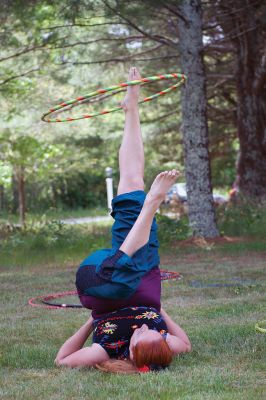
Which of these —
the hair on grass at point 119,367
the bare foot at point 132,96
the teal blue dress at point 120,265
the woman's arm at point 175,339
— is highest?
the bare foot at point 132,96

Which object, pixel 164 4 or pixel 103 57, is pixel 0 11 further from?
pixel 103 57

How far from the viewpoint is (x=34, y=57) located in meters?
13.9

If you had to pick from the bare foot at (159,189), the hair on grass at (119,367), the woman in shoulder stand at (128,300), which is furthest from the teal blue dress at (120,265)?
Result: the hair on grass at (119,367)

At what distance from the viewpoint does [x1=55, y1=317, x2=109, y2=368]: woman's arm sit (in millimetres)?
4137

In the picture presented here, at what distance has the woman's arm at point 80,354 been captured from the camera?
4137mm

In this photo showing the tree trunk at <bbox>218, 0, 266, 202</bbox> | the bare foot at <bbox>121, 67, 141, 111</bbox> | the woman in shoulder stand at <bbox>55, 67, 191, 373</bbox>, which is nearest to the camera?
the woman in shoulder stand at <bbox>55, 67, 191, 373</bbox>

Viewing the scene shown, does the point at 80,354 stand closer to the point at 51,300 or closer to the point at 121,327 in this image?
the point at 121,327

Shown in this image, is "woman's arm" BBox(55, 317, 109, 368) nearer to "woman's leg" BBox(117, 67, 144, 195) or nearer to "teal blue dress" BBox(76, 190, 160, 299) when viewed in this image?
"teal blue dress" BBox(76, 190, 160, 299)

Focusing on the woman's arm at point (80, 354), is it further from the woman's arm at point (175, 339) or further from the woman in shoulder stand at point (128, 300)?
the woman's arm at point (175, 339)

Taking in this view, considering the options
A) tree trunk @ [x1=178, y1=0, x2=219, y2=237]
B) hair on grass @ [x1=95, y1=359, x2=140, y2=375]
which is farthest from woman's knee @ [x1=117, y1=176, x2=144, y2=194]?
tree trunk @ [x1=178, y1=0, x2=219, y2=237]

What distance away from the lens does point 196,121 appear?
11.4 meters

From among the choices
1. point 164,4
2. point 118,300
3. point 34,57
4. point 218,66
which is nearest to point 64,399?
point 118,300

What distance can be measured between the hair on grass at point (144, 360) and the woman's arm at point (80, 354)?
7 centimetres

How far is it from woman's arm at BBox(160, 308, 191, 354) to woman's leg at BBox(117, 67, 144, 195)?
2.78ft
